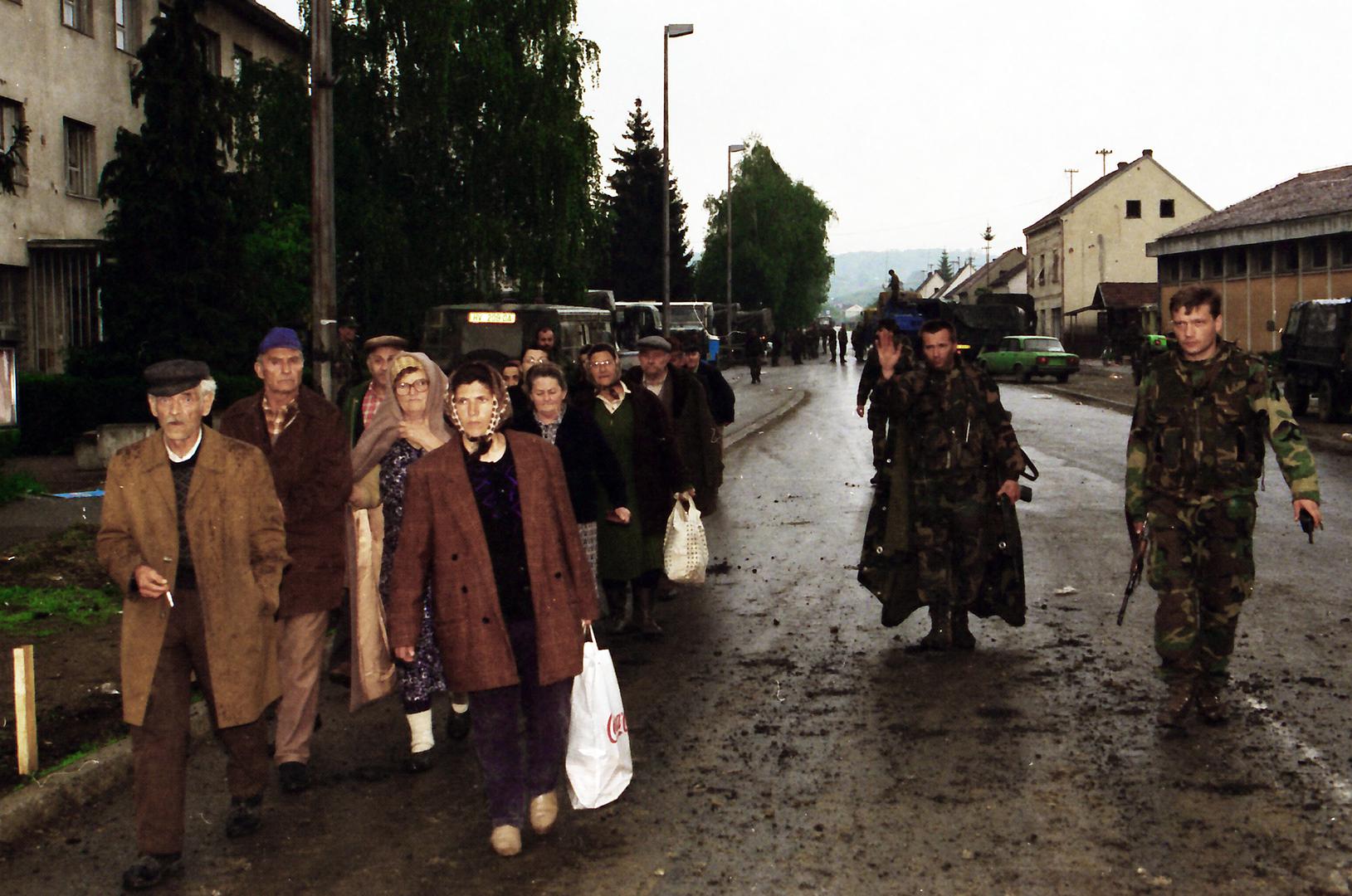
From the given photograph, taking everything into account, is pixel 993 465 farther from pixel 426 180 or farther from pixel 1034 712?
pixel 426 180

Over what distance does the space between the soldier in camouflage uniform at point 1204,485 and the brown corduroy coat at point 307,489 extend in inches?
132

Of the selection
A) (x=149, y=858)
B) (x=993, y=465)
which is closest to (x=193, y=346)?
(x=993, y=465)

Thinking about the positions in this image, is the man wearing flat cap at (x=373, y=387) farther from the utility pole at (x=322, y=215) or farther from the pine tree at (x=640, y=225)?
the pine tree at (x=640, y=225)

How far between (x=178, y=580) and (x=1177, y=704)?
158 inches

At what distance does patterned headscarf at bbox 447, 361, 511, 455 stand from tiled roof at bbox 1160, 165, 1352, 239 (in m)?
47.7

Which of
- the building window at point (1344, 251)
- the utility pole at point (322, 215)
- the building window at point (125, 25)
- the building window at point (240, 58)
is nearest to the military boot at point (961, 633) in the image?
the utility pole at point (322, 215)

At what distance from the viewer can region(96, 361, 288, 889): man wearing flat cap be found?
4.95 metres

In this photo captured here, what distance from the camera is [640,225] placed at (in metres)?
83.2

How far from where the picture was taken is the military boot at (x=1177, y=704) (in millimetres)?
6402

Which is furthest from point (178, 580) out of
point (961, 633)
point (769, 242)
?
point (769, 242)

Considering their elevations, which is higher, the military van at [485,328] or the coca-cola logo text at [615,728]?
the military van at [485,328]

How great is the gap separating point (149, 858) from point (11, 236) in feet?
83.5

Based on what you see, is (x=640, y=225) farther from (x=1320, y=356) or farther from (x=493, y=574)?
(x=493, y=574)

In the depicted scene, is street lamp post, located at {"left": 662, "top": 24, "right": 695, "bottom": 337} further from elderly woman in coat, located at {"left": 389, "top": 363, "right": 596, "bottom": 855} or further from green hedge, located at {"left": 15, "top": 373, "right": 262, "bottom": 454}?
elderly woman in coat, located at {"left": 389, "top": 363, "right": 596, "bottom": 855}
